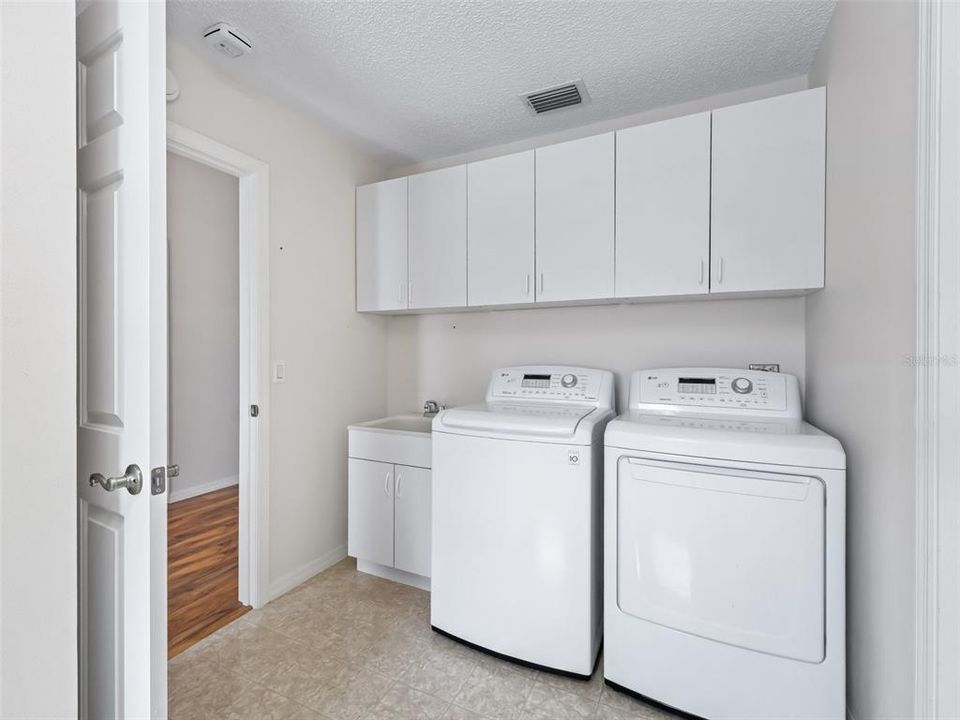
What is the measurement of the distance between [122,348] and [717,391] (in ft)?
6.71

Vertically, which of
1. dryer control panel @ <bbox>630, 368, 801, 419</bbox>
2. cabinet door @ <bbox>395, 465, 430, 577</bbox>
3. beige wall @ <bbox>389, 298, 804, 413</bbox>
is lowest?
cabinet door @ <bbox>395, 465, 430, 577</bbox>

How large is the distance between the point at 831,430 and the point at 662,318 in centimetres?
87

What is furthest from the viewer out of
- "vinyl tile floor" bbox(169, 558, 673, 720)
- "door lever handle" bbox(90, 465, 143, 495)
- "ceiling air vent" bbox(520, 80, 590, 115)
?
"ceiling air vent" bbox(520, 80, 590, 115)

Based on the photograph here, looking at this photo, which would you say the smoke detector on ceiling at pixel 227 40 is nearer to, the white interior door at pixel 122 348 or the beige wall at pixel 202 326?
the white interior door at pixel 122 348

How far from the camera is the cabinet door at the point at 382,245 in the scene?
2.61 meters

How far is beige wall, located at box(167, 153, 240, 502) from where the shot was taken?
11.7 feet

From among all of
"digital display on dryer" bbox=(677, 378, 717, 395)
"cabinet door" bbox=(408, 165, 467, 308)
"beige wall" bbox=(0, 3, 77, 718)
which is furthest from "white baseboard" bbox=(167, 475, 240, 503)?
"digital display on dryer" bbox=(677, 378, 717, 395)

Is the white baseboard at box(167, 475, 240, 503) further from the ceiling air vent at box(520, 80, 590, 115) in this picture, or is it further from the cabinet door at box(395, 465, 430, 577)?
the ceiling air vent at box(520, 80, 590, 115)

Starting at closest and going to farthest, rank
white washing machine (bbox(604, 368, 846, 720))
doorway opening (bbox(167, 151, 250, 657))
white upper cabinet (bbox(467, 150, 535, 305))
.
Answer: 1. white washing machine (bbox(604, 368, 846, 720))
2. white upper cabinet (bbox(467, 150, 535, 305))
3. doorway opening (bbox(167, 151, 250, 657))

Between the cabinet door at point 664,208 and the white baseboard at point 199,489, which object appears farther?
the white baseboard at point 199,489

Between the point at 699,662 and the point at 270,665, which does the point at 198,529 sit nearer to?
the point at 270,665

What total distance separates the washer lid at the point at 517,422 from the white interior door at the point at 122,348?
1.07 m

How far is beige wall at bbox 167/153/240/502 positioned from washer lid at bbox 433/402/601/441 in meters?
2.26

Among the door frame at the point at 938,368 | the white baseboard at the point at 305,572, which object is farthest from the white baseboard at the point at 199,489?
the door frame at the point at 938,368
